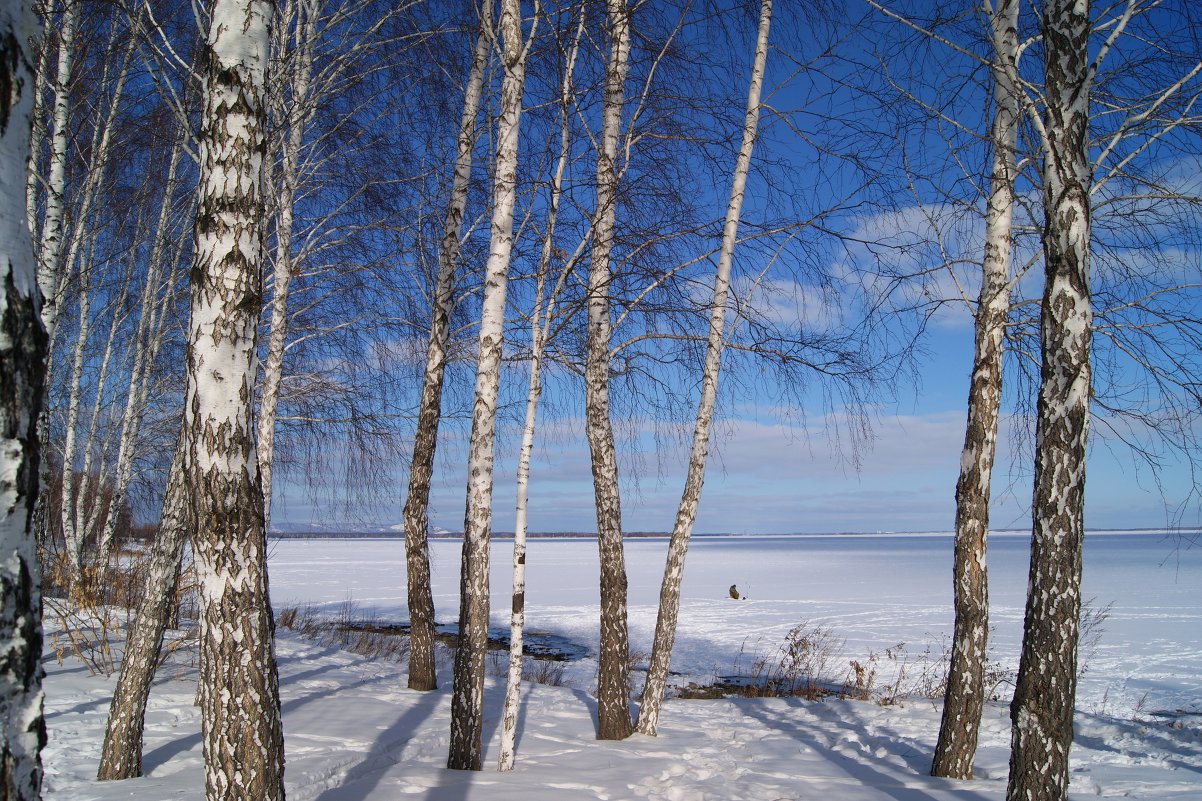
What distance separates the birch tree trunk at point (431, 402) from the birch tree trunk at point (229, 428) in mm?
4445

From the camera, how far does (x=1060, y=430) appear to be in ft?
11.7

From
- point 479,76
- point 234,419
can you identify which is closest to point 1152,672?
point 479,76

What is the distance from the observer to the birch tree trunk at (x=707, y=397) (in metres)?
6.90

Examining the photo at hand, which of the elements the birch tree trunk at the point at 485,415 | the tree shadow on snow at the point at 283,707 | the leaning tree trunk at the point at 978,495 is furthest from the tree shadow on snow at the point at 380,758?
the leaning tree trunk at the point at 978,495

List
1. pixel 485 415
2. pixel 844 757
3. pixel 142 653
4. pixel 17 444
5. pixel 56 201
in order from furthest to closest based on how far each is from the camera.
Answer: pixel 844 757 → pixel 56 201 → pixel 485 415 → pixel 142 653 → pixel 17 444

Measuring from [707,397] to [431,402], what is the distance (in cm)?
286

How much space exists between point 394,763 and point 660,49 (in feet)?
20.9

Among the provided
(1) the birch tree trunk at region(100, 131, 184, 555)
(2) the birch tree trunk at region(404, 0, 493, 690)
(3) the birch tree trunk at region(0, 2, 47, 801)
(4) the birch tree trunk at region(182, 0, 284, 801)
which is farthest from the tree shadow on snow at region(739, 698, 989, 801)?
(1) the birch tree trunk at region(100, 131, 184, 555)

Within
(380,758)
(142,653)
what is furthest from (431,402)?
(142,653)

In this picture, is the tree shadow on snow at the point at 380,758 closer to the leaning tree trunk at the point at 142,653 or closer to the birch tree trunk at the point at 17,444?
the leaning tree trunk at the point at 142,653

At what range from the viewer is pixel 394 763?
540cm

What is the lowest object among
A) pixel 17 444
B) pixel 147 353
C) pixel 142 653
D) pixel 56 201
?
pixel 142 653

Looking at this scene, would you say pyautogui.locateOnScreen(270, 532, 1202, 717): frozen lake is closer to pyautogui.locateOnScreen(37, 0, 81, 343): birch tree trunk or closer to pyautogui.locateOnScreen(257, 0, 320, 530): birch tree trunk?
pyautogui.locateOnScreen(257, 0, 320, 530): birch tree trunk

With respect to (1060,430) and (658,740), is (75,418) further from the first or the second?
(1060,430)
